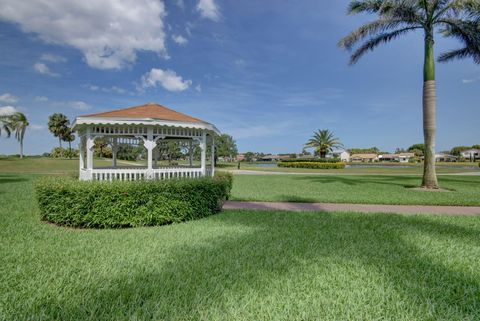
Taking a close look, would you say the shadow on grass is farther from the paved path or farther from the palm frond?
the palm frond

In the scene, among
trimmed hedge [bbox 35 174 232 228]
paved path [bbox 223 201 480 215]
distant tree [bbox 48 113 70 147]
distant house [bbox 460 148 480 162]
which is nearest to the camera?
trimmed hedge [bbox 35 174 232 228]

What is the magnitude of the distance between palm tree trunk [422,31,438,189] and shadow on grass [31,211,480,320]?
10.7 meters

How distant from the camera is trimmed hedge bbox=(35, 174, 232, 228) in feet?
21.5

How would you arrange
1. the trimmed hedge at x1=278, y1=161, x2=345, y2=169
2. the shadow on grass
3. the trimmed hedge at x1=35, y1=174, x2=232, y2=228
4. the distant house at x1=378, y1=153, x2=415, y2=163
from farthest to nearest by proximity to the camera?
the distant house at x1=378, y1=153, x2=415, y2=163 < the trimmed hedge at x1=278, y1=161, x2=345, y2=169 < the trimmed hedge at x1=35, y1=174, x2=232, y2=228 < the shadow on grass

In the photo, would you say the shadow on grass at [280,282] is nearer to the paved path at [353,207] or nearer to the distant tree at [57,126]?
the paved path at [353,207]

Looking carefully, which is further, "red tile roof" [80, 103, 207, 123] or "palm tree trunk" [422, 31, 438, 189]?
"palm tree trunk" [422, 31, 438, 189]

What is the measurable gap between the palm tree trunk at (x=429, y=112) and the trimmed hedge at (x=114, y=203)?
14260 millimetres

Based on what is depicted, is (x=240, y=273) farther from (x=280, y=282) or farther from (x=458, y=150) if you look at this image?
(x=458, y=150)

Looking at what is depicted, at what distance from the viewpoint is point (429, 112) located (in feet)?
49.6

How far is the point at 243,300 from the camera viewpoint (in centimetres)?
315

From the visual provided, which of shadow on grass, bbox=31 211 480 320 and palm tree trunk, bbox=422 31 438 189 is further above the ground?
palm tree trunk, bbox=422 31 438 189

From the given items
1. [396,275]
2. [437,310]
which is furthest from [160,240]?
[437,310]

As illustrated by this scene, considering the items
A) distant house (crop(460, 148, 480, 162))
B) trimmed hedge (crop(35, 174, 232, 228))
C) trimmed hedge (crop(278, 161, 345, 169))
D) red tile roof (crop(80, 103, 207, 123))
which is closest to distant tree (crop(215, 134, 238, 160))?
trimmed hedge (crop(278, 161, 345, 169))

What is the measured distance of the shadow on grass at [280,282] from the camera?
295cm
